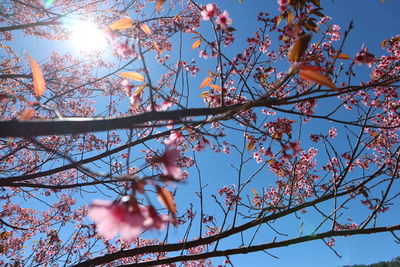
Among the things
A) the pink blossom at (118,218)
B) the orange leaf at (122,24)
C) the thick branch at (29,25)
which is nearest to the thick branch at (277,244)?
the pink blossom at (118,218)

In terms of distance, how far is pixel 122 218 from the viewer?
34.7 inches

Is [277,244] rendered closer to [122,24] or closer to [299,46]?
[299,46]

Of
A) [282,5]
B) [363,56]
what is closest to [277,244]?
[363,56]

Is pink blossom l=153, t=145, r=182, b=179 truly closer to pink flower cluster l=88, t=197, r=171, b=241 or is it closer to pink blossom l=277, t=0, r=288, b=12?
pink flower cluster l=88, t=197, r=171, b=241

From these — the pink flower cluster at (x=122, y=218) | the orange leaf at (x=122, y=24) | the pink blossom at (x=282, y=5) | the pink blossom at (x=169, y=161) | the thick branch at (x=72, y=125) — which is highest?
the pink blossom at (x=282, y=5)

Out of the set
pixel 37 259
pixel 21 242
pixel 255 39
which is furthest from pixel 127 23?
pixel 21 242

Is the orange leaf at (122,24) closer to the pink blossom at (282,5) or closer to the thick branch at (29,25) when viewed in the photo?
the pink blossom at (282,5)

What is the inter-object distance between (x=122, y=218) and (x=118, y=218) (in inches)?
0.6

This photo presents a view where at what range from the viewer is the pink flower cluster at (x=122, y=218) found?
0.86m

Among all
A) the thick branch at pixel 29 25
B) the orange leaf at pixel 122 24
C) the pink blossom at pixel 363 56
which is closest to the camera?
the orange leaf at pixel 122 24

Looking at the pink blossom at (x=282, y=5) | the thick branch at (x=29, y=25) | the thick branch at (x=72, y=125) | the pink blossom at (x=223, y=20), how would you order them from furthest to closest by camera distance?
the thick branch at (x=29, y=25) → the pink blossom at (x=282, y=5) → the pink blossom at (x=223, y=20) → the thick branch at (x=72, y=125)

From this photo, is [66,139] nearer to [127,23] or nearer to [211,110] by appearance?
[127,23]

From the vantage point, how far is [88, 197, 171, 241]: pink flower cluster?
865 mm

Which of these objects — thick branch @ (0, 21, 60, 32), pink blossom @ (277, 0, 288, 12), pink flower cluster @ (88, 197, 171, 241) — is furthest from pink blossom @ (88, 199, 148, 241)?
thick branch @ (0, 21, 60, 32)
